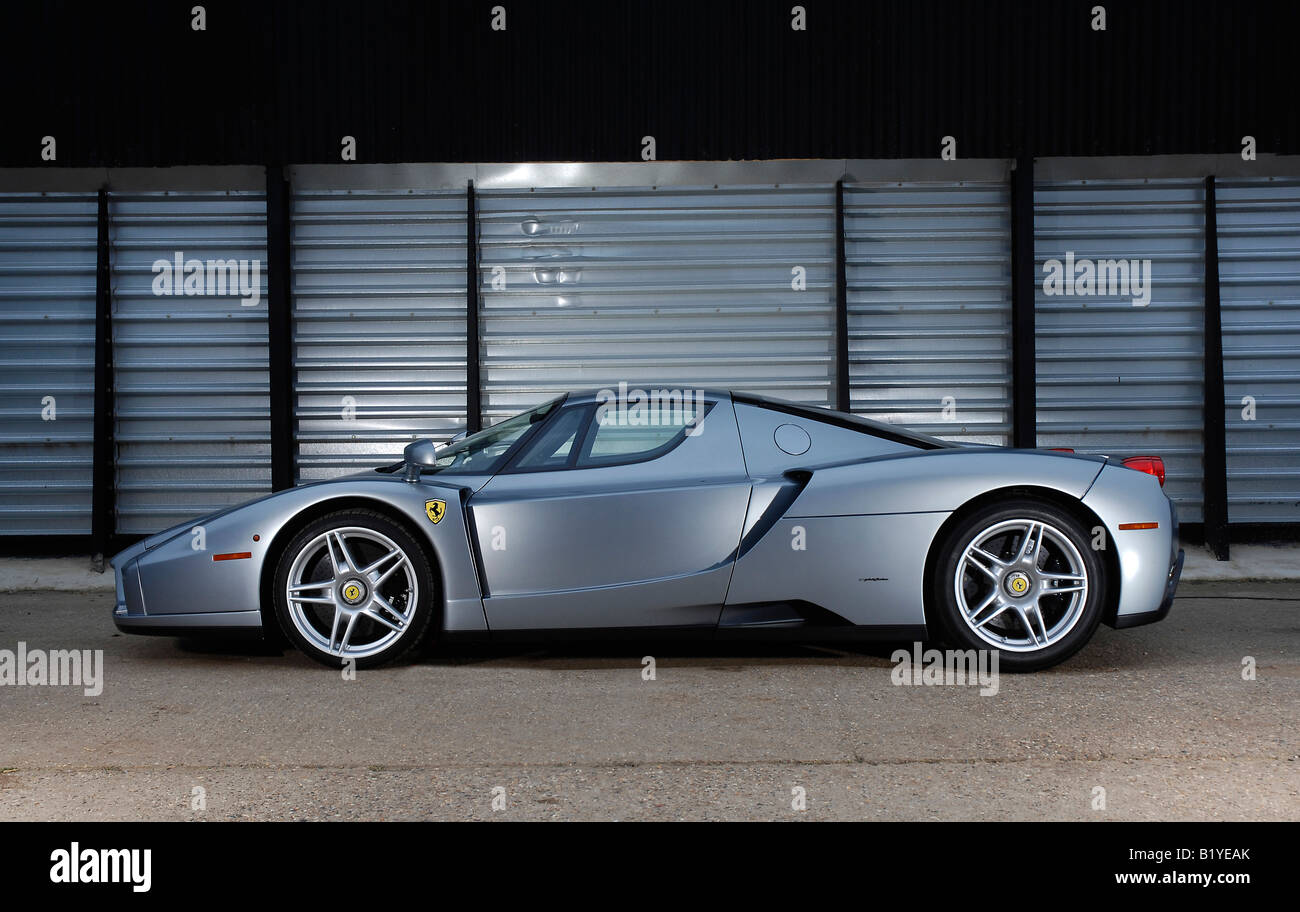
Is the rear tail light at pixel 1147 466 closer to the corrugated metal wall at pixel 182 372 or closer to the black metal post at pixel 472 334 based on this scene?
the black metal post at pixel 472 334

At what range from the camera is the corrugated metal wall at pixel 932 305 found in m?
9.12

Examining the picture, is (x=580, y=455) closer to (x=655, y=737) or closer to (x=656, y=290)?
(x=655, y=737)

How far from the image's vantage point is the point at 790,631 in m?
4.68

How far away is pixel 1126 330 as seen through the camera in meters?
9.04

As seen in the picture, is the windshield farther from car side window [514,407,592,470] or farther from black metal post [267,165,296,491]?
black metal post [267,165,296,491]

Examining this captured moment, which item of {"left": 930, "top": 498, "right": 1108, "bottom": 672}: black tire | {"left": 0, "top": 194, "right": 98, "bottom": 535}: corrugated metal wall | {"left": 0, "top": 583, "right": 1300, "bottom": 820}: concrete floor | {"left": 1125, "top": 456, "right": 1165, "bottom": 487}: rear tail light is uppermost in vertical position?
{"left": 0, "top": 194, "right": 98, "bottom": 535}: corrugated metal wall

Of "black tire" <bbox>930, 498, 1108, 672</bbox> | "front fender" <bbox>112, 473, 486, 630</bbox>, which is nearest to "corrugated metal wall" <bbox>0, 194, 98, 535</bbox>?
"front fender" <bbox>112, 473, 486, 630</bbox>

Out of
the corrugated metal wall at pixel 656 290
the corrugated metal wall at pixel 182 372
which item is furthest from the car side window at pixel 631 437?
the corrugated metal wall at pixel 182 372

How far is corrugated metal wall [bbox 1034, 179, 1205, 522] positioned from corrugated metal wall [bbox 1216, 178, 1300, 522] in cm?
22

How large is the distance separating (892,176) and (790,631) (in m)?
5.50

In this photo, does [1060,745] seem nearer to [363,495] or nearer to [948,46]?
[363,495]

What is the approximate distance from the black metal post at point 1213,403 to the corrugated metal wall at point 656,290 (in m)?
2.84

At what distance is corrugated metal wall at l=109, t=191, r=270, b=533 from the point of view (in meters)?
9.06

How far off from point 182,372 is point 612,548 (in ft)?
18.8
